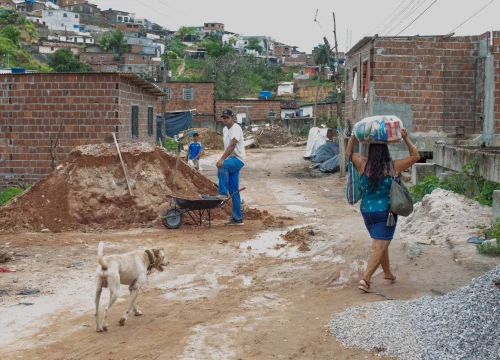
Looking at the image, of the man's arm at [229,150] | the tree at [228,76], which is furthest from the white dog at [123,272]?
the tree at [228,76]

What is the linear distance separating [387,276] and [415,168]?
8.64 metres

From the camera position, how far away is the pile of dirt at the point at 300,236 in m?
10.1

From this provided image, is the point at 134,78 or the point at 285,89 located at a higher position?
the point at 285,89

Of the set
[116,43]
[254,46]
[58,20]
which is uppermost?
[58,20]

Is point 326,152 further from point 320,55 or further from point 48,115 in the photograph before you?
point 320,55

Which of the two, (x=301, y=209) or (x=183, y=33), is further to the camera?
(x=183, y=33)

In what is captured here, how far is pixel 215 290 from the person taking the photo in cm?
754

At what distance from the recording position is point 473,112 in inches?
757

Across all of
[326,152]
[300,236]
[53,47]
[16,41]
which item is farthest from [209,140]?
[53,47]

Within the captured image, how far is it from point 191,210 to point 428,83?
34.6 feet

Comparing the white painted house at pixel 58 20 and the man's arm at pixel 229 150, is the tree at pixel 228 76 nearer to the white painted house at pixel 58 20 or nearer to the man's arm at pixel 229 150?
the man's arm at pixel 229 150

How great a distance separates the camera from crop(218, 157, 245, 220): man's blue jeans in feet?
38.7

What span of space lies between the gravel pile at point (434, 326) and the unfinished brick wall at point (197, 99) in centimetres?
4450

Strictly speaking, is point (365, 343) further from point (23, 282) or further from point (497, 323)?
point (23, 282)
